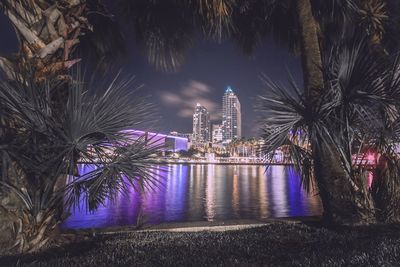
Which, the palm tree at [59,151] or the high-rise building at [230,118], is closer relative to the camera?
the palm tree at [59,151]

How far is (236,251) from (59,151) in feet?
7.13

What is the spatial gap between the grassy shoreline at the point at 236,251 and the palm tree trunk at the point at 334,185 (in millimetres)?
732

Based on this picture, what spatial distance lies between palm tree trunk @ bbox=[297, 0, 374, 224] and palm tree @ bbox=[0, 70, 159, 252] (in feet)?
9.71

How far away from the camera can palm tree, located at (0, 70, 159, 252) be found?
11.1 feet

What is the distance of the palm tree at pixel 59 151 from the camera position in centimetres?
337

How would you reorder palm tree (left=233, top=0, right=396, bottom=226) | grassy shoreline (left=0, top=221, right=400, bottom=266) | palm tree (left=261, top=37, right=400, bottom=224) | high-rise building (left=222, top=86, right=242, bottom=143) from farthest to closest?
high-rise building (left=222, top=86, right=242, bottom=143) < palm tree (left=233, top=0, right=396, bottom=226) < palm tree (left=261, top=37, right=400, bottom=224) < grassy shoreline (left=0, top=221, right=400, bottom=266)

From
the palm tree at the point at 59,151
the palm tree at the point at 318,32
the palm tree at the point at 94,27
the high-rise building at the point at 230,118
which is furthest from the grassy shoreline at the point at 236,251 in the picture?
the high-rise building at the point at 230,118

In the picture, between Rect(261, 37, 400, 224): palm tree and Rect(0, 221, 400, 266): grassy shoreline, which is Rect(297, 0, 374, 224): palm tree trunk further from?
Rect(0, 221, 400, 266): grassy shoreline

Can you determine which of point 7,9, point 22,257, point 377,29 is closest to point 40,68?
point 7,9

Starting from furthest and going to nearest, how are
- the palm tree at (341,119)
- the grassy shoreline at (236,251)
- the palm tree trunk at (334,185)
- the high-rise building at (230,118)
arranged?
the high-rise building at (230,118), the palm tree trunk at (334,185), the palm tree at (341,119), the grassy shoreline at (236,251)

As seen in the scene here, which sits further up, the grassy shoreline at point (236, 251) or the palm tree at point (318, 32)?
the palm tree at point (318, 32)

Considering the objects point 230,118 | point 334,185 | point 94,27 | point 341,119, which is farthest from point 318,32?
point 230,118

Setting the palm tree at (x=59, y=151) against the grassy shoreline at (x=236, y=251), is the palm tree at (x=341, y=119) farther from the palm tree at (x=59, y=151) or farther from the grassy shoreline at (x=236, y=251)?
the palm tree at (x=59, y=151)

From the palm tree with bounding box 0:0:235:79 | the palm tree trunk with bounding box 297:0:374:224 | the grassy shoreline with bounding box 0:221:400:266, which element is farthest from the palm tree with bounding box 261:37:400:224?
the palm tree with bounding box 0:0:235:79
